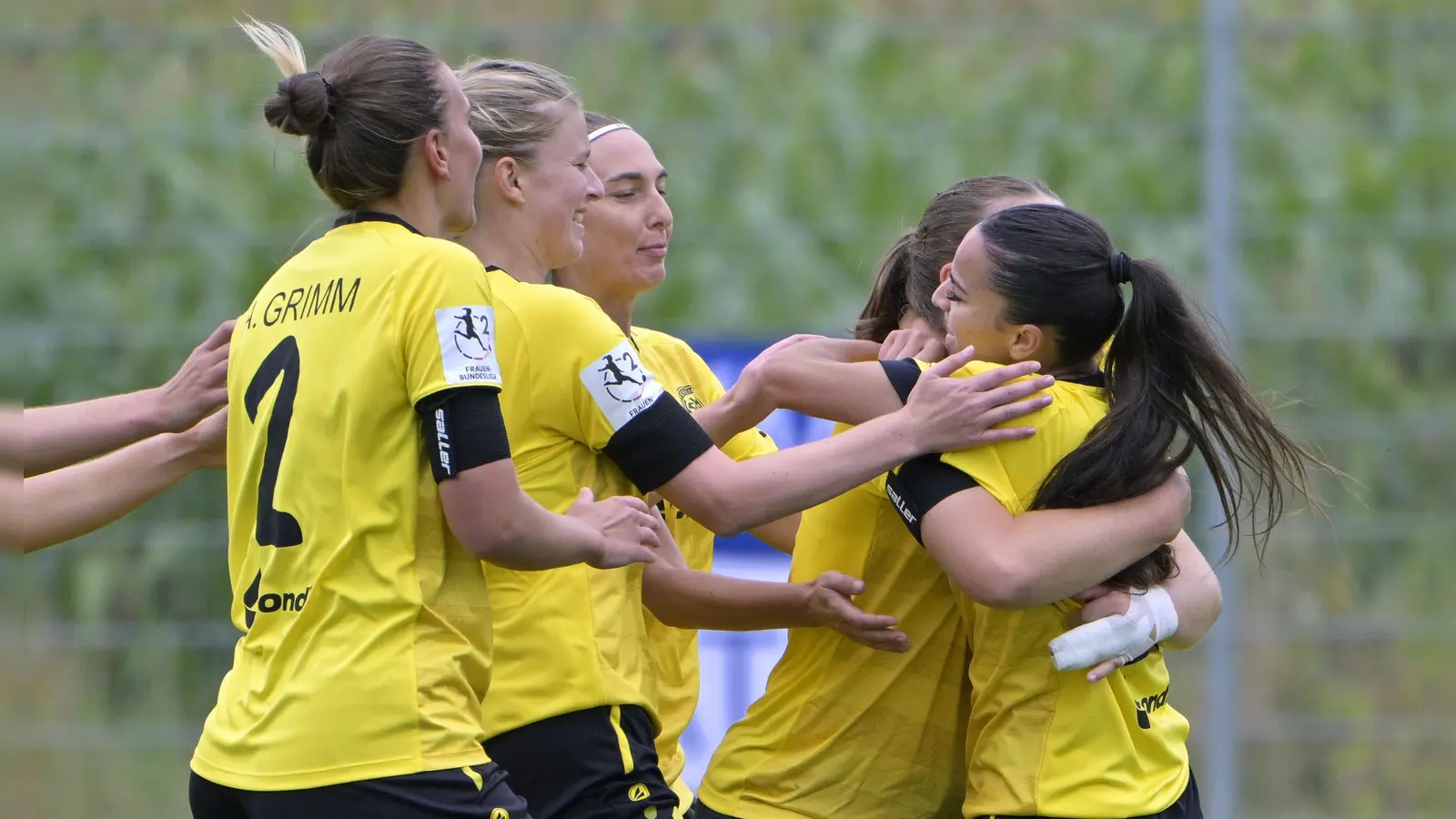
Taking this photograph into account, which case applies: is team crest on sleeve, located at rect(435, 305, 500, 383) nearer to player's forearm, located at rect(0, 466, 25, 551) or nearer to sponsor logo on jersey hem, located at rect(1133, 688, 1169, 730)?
player's forearm, located at rect(0, 466, 25, 551)

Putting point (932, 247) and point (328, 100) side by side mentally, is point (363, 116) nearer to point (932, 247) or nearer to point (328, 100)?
point (328, 100)

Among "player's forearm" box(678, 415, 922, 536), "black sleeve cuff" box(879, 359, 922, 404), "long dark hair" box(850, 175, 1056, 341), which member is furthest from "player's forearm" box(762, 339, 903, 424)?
"long dark hair" box(850, 175, 1056, 341)

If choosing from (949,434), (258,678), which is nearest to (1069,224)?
(949,434)

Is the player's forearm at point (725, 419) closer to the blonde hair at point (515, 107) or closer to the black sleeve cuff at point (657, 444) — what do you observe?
the black sleeve cuff at point (657, 444)

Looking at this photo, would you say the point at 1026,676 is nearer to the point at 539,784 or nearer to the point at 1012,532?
the point at 1012,532

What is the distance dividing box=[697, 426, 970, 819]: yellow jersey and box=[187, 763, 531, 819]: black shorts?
0.77 meters

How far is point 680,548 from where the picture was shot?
328 cm

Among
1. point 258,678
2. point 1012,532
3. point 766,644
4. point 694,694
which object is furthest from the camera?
point 766,644

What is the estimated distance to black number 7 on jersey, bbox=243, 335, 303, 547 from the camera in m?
2.28

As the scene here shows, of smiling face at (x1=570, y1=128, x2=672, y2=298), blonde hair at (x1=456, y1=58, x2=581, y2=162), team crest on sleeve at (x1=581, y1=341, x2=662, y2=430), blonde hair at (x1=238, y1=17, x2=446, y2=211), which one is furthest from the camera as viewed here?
smiling face at (x1=570, y1=128, x2=672, y2=298)

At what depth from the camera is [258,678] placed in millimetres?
2283

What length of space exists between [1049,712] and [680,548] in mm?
919

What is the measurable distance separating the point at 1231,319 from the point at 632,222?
10.4 ft

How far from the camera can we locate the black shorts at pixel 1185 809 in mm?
2664
